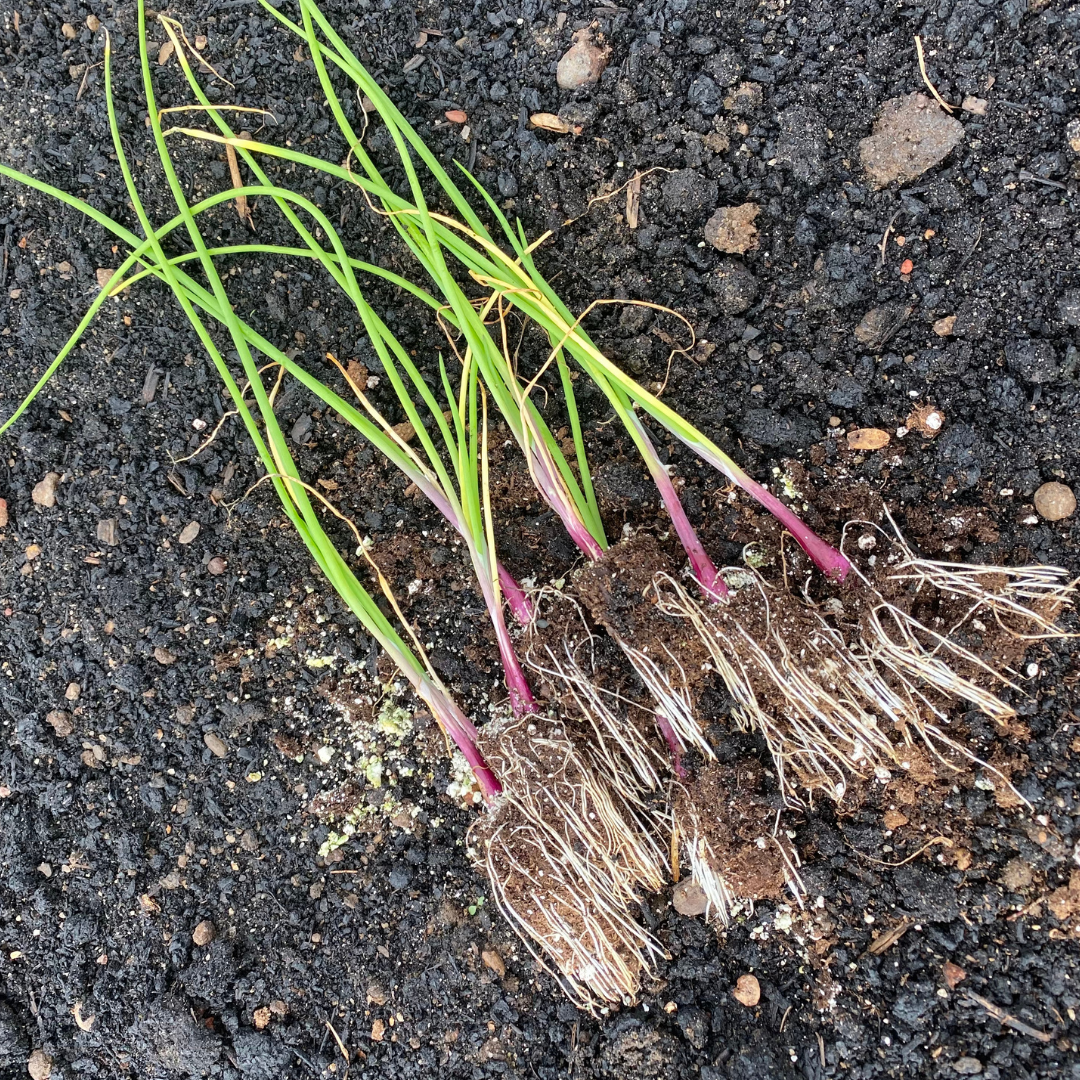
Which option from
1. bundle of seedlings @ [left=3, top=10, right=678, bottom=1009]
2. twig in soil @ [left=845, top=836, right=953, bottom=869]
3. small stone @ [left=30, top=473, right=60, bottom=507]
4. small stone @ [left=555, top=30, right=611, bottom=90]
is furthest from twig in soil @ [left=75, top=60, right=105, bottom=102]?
twig in soil @ [left=845, top=836, right=953, bottom=869]

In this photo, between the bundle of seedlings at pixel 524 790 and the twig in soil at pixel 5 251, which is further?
the twig in soil at pixel 5 251

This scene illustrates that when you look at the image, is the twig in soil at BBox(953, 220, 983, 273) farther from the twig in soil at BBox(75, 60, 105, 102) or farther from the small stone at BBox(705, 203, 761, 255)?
the twig in soil at BBox(75, 60, 105, 102)

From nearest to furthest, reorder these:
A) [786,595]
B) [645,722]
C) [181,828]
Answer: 1. [786,595]
2. [645,722]
3. [181,828]

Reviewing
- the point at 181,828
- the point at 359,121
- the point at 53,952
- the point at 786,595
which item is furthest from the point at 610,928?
the point at 359,121

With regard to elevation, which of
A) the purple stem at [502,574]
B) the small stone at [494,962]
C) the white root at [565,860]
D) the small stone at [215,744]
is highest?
the purple stem at [502,574]

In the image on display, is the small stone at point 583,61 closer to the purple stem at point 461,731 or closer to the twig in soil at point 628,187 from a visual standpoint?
the twig in soil at point 628,187

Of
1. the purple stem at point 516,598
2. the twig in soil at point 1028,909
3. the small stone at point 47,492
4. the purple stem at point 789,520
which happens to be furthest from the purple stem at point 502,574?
the twig in soil at point 1028,909

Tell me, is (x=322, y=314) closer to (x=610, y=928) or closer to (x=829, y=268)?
(x=829, y=268)
